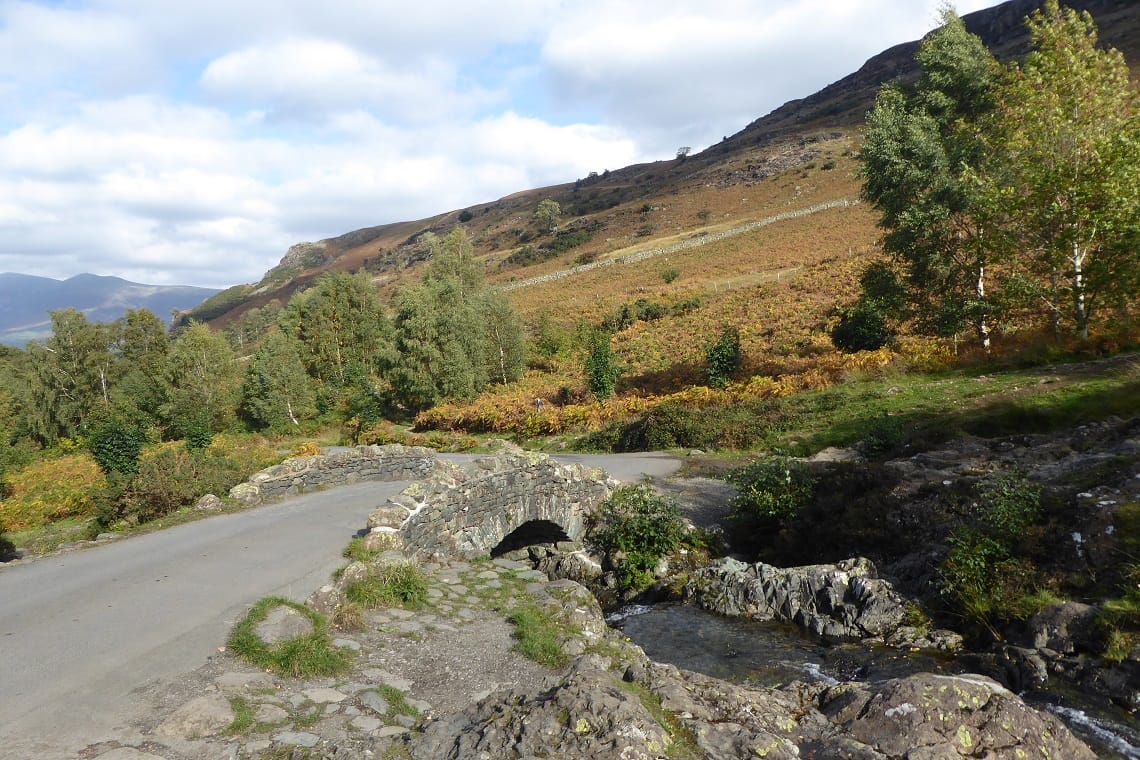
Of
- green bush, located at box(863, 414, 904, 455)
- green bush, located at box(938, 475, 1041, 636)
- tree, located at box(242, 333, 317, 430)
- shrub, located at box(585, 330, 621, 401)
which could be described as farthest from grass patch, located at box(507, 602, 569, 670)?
tree, located at box(242, 333, 317, 430)

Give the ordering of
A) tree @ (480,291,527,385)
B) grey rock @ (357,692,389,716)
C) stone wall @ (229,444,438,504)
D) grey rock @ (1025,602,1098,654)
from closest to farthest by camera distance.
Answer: grey rock @ (357,692,389,716), grey rock @ (1025,602,1098,654), stone wall @ (229,444,438,504), tree @ (480,291,527,385)

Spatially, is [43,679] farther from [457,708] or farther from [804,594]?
[804,594]

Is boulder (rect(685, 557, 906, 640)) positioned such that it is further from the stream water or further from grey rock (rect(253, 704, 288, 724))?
grey rock (rect(253, 704, 288, 724))

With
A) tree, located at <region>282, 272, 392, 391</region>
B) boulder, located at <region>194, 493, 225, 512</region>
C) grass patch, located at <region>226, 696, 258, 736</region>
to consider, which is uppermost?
tree, located at <region>282, 272, 392, 391</region>

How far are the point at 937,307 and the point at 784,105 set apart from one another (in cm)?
15020

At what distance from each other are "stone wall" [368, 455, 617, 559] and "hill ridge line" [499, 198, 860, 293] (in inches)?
2147

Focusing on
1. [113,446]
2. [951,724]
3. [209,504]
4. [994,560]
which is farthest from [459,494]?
[113,446]

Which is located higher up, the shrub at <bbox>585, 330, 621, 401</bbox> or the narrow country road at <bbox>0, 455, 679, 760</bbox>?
the narrow country road at <bbox>0, 455, 679, 760</bbox>

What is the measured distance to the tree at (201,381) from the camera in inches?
1438

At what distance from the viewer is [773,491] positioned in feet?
42.3

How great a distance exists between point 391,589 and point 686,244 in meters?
64.7

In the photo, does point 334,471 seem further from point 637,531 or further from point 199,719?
point 199,719

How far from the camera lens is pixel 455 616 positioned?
8.48 m

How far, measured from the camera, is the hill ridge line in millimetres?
67188
